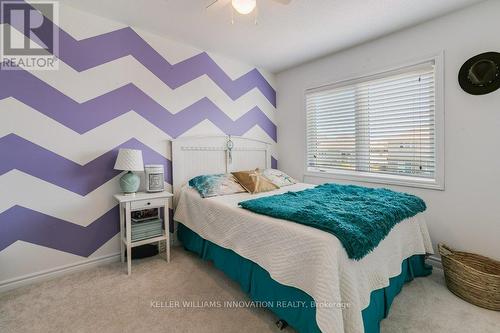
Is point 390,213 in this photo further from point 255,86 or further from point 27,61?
point 27,61

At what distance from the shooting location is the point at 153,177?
2.46 metres

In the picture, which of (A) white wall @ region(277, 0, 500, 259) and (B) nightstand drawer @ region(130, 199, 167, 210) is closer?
(A) white wall @ region(277, 0, 500, 259)

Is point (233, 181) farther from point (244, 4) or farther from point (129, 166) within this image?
point (244, 4)

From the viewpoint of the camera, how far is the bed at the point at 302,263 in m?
1.22

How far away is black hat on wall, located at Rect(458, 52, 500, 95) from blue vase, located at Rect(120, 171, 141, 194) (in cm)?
312

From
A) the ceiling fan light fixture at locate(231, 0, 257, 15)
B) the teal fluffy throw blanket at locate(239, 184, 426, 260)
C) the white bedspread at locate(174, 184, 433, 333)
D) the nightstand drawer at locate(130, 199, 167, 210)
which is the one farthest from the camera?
the nightstand drawer at locate(130, 199, 167, 210)

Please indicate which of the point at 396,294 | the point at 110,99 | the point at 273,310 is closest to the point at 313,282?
the point at 273,310

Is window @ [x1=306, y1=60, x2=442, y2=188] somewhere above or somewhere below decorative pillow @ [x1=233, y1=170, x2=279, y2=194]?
above

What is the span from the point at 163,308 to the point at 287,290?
92 centimetres

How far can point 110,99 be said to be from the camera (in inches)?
93.0

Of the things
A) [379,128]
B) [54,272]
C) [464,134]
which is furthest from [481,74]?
[54,272]

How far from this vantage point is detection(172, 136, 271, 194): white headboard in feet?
9.29

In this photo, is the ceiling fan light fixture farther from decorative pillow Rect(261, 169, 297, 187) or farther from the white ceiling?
decorative pillow Rect(261, 169, 297, 187)

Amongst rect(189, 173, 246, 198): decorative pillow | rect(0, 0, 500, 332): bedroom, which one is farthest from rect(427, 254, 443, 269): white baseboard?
rect(189, 173, 246, 198): decorative pillow
